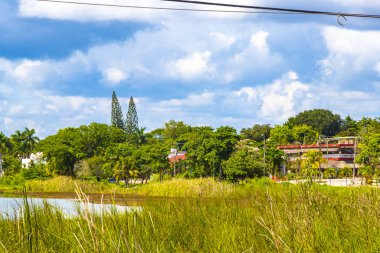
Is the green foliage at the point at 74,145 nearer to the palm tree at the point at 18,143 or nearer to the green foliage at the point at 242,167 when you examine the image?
the green foliage at the point at 242,167

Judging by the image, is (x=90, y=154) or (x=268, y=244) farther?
(x=90, y=154)

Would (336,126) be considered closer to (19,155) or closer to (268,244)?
(19,155)

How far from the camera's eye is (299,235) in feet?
15.3

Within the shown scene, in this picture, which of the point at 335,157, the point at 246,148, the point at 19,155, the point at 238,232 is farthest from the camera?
the point at 19,155

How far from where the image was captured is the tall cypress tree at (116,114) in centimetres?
6562

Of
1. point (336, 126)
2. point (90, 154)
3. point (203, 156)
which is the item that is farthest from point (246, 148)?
point (336, 126)

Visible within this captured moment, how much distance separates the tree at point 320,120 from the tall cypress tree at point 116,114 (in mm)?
30108

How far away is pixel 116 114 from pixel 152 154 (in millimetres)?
31520

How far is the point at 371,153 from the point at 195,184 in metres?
19.5

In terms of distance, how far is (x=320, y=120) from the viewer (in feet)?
285

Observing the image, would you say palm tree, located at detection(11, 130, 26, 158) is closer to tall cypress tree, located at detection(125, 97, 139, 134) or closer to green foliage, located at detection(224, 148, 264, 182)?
tall cypress tree, located at detection(125, 97, 139, 134)

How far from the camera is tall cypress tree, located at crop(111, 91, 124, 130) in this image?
65625 millimetres

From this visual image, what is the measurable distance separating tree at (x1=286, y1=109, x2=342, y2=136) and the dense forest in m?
16.0

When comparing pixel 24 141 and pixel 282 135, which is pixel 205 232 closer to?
pixel 282 135
